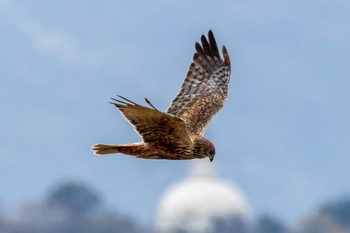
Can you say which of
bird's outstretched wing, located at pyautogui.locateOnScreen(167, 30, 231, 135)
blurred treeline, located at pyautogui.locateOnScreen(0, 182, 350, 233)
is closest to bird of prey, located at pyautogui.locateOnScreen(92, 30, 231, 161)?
bird's outstretched wing, located at pyautogui.locateOnScreen(167, 30, 231, 135)

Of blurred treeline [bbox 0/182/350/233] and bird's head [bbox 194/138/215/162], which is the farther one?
blurred treeline [bbox 0/182/350/233]

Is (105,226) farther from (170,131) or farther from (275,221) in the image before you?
(170,131)

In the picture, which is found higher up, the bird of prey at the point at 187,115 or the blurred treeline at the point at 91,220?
the blurred treeline at the point at 91,220

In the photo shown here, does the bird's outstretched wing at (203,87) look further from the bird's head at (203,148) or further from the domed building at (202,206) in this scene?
the domed building at (202,206)

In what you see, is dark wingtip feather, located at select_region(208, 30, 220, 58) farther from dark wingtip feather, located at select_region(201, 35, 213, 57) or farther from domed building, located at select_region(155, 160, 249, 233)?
domed building, located at select_region(155, 160, 249, 233)

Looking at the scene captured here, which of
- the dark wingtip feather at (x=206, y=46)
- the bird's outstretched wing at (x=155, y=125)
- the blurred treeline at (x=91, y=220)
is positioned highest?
the blurred treeline at (x=91, y=220)

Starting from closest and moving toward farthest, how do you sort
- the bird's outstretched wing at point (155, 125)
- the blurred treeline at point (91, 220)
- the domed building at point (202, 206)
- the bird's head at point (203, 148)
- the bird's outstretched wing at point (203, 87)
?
the bird's outstretched wing at point (155, 125), the bird's head at point (203, 148), the bird's outstretched wing at point (203, 87), the blurred treeline at point (91, 220), the domed building at point (202, 206)

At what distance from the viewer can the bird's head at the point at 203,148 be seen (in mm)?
18000

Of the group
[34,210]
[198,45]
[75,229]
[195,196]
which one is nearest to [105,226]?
[75,229]

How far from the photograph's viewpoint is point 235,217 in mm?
93125

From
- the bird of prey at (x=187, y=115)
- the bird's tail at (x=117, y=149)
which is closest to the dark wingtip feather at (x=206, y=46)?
the bird of prey at (x=187, y=115)

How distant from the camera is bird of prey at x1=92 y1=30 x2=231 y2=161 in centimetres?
1728

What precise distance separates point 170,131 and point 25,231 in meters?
48.3

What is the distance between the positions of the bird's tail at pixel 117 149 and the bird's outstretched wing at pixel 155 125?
0.21m
